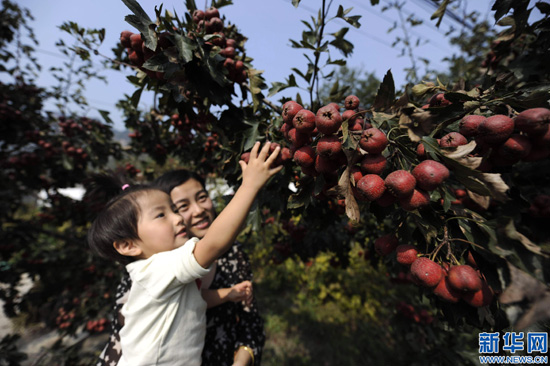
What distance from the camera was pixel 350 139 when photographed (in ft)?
2.93

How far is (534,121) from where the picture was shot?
29.0 inches

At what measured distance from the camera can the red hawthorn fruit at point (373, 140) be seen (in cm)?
84

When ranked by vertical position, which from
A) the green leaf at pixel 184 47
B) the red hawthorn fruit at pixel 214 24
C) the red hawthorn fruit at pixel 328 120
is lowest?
the red hawthorn fruit at pixel 328 120

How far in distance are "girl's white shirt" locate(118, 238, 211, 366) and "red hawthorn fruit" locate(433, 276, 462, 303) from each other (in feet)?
3.47

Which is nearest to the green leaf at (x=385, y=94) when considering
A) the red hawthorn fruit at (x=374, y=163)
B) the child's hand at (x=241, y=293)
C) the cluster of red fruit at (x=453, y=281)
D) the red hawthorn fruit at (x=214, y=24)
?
the red hawthorn fruit at (x=374, y=163)

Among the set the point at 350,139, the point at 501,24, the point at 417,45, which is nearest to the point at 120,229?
the point at 350,139

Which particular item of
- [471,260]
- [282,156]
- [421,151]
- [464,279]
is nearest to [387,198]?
[421,151]

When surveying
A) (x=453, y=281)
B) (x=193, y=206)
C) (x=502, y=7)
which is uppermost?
(x=502, y=7)

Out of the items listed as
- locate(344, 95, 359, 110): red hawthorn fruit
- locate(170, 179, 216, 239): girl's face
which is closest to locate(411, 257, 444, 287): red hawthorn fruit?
locate(344, 95, 359, 110): red hawthorn fruit

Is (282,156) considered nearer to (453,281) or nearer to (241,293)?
(453,281)

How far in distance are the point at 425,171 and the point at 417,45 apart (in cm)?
417

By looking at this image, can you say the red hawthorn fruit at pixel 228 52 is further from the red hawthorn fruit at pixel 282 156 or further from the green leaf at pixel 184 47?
the red hawthorn fruit at pixel 282 156

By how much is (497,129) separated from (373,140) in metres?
0.39

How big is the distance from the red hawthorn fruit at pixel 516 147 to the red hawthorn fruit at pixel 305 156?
669mm
